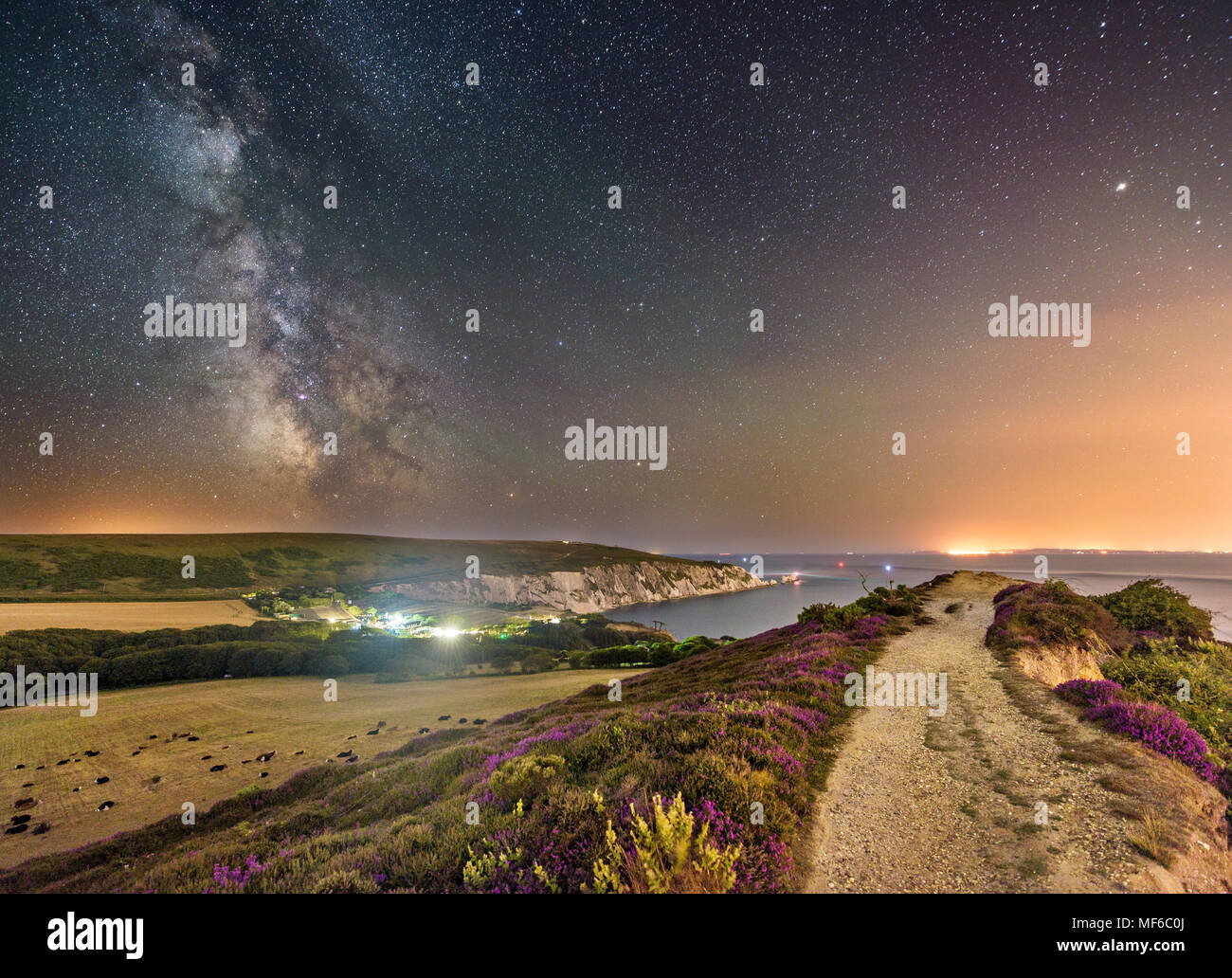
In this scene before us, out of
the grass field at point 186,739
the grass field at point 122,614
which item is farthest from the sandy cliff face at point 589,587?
the grass field at point 186,739

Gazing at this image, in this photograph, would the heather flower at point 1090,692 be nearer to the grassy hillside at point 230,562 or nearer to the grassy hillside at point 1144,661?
the grassy hillside at point 1144,661

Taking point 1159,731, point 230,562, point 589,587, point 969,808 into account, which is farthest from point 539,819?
point 230,562

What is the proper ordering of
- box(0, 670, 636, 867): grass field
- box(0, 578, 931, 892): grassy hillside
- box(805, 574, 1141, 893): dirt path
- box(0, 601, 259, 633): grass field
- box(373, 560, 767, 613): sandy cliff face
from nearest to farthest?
box(0, 578, 931, 892): grassy hillside < box(805, 574, 1141, 893): dirt path < box(0, 670, 636, 867): grass field < box(0, 601, 259, 633): grass field < box(373, 560, 767, 613): sandy cliff face

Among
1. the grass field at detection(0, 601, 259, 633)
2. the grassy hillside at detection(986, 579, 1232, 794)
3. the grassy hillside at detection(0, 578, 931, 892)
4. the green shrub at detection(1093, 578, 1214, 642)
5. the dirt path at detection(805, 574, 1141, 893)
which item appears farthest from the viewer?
the grass field at detection(0, 601, 259, 633)

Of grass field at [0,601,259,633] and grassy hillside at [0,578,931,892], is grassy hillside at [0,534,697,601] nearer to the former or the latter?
grass field at [0,601,259,633]

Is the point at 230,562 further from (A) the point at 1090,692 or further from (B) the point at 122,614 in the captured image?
(A) the point at 1090,692

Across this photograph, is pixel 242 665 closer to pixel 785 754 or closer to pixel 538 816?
pixel 538 816

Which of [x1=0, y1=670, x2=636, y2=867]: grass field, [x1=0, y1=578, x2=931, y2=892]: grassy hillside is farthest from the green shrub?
[x1=0, y1=670, x2=636, y2=867]: grass field

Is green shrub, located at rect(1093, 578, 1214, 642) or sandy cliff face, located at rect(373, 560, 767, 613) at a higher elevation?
green shrub, located at rect(1093, 578, 1214, 642)
